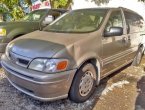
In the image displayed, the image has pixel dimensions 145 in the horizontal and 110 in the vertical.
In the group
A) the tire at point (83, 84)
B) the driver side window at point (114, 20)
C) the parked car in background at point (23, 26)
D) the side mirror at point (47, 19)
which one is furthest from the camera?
the side mirror at point (47, 19)

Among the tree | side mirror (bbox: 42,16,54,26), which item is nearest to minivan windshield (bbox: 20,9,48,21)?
side mirror (bbox: 42,16,54,26)

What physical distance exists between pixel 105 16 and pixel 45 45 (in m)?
1.54

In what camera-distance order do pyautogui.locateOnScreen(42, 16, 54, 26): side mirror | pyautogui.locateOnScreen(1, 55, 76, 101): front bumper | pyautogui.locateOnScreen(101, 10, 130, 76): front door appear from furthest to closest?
pyautogui.locateOnScreen(42, 16, 54, 26): side mirror
pyautogui.locateOnScreen(101, 10, 130, 76): front door
pyautogui.locateOnScreen(1, 55, 76, 101): front bumper

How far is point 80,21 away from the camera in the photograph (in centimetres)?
446

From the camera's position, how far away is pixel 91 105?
382cm

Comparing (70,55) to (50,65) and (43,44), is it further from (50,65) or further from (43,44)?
(43,44)

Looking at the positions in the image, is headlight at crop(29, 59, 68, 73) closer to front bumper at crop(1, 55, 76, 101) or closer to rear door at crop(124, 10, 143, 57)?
front bumper at crop(1, 55, 76, 101)

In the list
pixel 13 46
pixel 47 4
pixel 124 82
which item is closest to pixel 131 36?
pixel 124 82

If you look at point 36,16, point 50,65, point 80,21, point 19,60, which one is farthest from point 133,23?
point 36,16

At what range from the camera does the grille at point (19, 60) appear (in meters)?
3.42

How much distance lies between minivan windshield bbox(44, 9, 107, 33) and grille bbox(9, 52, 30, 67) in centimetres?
110

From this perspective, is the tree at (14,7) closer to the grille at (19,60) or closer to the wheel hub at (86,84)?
the grille at (19,60)

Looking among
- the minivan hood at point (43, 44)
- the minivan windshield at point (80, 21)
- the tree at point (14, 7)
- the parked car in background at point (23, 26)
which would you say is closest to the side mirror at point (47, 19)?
the parked car in background at point (23, 26)

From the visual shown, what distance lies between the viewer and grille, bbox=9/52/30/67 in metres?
3.42
